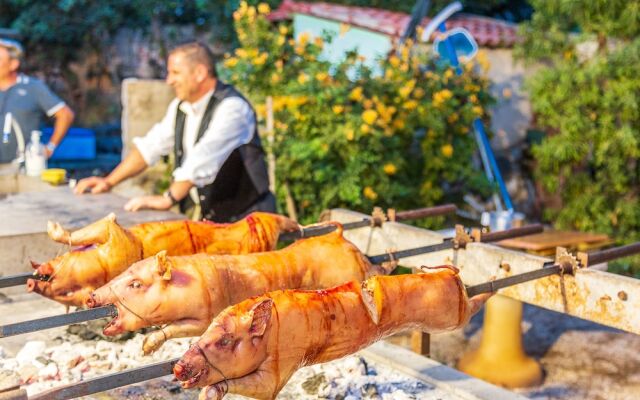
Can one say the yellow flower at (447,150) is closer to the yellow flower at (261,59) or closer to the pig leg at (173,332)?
the yellow flower at (261,59)

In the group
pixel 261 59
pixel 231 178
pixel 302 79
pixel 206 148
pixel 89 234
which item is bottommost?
pixel 89 234

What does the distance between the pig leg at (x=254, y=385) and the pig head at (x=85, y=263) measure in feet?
3.08

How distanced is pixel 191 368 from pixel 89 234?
3.59 feet

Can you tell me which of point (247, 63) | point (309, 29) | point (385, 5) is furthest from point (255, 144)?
point (385, 5)

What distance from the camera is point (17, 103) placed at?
6.57 m

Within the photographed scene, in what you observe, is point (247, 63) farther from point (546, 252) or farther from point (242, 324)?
point (242, 324)

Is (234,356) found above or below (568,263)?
below

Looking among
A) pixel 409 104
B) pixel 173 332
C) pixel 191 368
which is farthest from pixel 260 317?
pixel 409 104

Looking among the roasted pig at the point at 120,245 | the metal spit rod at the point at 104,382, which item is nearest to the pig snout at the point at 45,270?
the roasted pig at the point at 120,245

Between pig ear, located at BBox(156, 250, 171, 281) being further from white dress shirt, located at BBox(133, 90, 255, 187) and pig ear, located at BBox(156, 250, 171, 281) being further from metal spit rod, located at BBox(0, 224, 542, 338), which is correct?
white dress shirt, located at BBox(133, 90, 255, 187)

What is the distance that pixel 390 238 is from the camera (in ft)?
11.5

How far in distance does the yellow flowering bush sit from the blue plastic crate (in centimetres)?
970

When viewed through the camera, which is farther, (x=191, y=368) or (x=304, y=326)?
(x=304, y=326)

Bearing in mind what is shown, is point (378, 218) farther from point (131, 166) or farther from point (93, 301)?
point (131, 166)
